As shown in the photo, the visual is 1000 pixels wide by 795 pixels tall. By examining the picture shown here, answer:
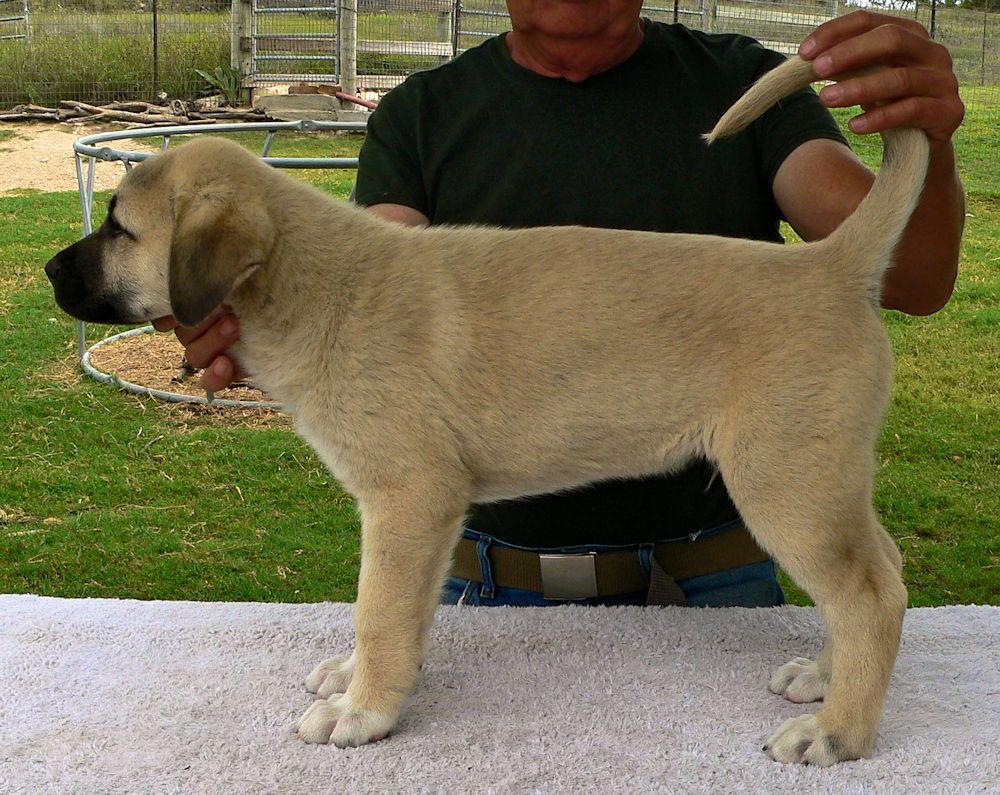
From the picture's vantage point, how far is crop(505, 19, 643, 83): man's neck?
11.1 feet

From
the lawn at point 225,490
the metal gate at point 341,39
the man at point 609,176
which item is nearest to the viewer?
the man at point 609,176

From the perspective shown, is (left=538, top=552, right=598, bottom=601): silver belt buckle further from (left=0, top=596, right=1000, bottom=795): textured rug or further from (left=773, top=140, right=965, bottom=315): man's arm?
(left=773, top=140, right=965, bottom=315): man's arm

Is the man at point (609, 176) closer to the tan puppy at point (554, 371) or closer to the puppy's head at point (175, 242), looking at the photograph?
the tan puppy at point (554, 371)

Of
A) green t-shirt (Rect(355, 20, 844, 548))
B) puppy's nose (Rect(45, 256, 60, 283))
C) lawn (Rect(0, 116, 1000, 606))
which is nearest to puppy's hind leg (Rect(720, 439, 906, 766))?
green t-shirt (Rect(355, 20, 844, 548))

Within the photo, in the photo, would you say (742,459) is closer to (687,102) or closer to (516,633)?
(516,633)

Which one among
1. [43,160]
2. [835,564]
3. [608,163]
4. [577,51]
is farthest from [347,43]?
[835,564]

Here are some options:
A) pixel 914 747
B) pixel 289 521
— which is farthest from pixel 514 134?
pixel 289 521

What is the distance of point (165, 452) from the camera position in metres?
7.87

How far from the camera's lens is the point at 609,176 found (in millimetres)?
3367

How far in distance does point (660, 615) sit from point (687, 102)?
1.56m

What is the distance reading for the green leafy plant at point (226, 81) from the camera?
68.6 ft

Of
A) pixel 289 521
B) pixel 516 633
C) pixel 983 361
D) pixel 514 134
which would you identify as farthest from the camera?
pixel 983 361

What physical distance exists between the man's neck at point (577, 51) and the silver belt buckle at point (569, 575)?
4.89 ft

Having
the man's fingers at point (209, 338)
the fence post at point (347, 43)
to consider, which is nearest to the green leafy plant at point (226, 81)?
the fence post at point (347, 43)
